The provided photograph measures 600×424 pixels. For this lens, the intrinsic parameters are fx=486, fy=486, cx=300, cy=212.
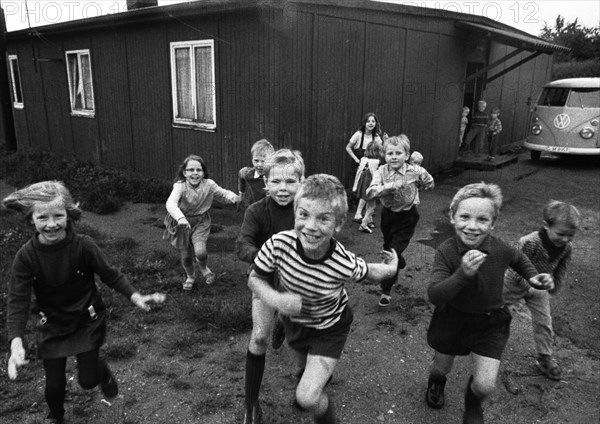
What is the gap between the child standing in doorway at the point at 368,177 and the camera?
7.70 meters

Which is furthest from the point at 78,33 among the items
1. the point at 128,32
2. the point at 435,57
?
the point at 435,57

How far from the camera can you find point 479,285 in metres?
2.90

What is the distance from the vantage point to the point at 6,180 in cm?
1191

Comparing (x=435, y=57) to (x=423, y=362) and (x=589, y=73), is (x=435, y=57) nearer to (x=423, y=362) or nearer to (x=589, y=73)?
(x=423, y=362)

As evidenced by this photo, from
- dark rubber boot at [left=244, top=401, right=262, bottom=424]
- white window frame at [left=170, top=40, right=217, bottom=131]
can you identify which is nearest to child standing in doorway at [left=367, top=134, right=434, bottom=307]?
dark rubber boot at [left=244, top=401, right=262, bottom=424]

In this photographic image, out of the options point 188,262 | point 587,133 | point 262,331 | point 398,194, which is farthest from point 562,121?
point 262,331

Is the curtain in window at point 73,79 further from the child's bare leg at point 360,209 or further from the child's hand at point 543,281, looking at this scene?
the child's hand at point 543,281

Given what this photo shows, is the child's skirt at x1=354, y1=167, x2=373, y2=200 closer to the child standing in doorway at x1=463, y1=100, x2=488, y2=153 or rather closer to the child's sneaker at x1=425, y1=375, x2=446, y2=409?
the child's sneaker at x1=425, y1=375, x2=446, y2=409

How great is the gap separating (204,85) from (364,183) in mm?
3764

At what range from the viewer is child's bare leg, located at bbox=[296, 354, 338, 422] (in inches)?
104

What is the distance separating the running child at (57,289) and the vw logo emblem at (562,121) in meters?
13.1

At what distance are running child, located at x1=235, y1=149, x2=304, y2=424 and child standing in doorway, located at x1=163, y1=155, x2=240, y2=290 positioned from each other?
5.50 feet

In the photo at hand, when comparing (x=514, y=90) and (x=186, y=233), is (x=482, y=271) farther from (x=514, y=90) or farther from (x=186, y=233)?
(x=514, y=90)

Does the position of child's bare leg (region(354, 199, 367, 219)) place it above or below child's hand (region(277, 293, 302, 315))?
below
